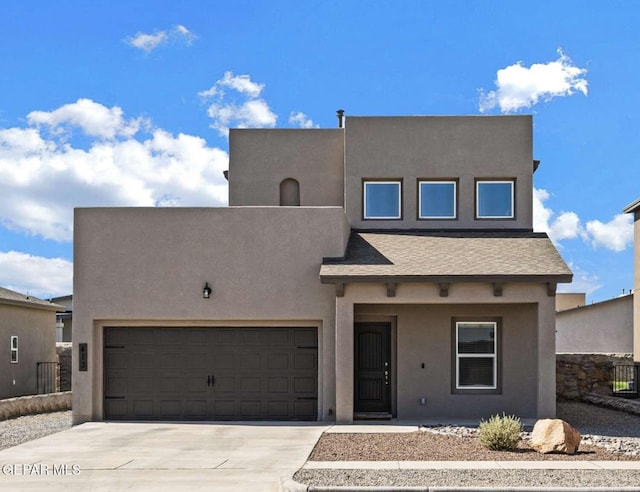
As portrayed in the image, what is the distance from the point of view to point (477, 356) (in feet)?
59.2

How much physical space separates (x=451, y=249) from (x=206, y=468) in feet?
28.8

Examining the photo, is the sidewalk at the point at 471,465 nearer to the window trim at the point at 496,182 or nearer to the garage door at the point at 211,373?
the garage door at the point at 211,373

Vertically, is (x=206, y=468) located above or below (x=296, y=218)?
below

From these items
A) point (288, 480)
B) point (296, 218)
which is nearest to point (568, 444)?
point (288, 480)

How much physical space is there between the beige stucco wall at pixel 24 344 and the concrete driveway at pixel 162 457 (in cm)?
780

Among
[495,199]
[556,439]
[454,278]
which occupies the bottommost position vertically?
[556,439]

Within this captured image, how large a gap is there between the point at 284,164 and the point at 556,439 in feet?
38.2

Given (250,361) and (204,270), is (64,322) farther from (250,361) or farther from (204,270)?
(250,361)

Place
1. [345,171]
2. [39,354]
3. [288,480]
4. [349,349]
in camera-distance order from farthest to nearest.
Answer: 1. [39,354]
2. [345,171]
3. [349,349]
4. [288,480]

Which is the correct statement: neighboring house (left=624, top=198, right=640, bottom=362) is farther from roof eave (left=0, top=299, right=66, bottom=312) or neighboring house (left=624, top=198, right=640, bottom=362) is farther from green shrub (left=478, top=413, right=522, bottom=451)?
roof eave (left=0, top=299, right=66, bottom=312)

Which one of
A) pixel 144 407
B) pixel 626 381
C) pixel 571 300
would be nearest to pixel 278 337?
pixel 144 407

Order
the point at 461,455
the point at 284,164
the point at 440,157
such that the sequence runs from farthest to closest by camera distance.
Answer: the point at 284,164 → the point at 440,157 → the point at 461,455

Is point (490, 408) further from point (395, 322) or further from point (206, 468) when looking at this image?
point (206, 468)

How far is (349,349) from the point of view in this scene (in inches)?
653
